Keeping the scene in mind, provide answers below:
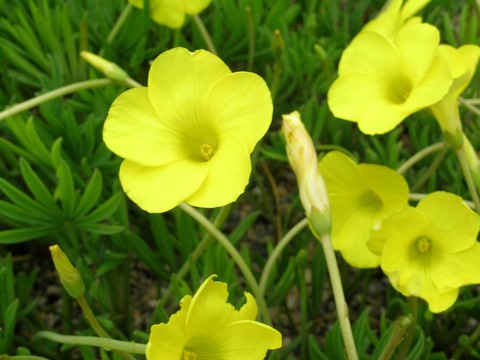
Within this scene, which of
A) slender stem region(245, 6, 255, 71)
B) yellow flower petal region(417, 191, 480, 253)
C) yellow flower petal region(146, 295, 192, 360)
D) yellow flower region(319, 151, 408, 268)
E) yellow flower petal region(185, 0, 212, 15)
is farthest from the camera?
slender stem region(245, 6, 255, 71)

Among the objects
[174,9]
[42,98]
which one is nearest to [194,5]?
[174,9]

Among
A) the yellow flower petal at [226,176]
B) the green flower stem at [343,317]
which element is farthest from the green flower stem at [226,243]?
the green flower stem at [343,317]

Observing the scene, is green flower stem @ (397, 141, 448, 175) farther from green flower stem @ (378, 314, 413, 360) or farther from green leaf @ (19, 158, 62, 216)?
green leaf @ (19, 158, 62, 216)

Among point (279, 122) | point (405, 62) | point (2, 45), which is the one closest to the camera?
point (405, 62)

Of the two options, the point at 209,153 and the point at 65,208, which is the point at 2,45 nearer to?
the point at 65,208

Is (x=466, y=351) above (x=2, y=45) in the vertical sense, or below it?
below

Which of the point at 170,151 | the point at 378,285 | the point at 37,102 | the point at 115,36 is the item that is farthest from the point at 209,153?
the point at 378,285

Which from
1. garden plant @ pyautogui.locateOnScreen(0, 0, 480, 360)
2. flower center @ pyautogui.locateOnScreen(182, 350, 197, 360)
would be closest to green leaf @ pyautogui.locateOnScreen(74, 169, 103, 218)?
garden plant @ pyautogui.locateOnScreen(0, 0, 480, 360)
